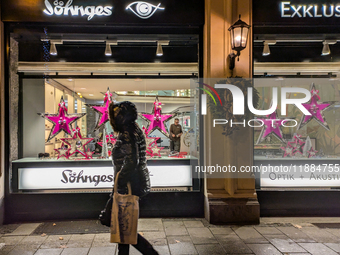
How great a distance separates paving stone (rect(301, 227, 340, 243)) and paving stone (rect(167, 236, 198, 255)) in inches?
83.2

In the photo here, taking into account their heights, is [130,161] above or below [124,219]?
above

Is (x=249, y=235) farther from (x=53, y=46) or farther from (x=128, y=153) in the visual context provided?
(x=53, y=46)

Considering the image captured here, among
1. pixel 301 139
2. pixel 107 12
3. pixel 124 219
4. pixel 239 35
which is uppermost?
pixel 107 12

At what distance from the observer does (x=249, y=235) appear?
4.00m

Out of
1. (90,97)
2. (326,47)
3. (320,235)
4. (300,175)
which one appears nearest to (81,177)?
(90,97)

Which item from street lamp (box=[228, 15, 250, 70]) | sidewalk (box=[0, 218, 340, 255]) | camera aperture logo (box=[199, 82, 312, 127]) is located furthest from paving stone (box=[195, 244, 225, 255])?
street lamp (box=[228, 15, 250, 70])

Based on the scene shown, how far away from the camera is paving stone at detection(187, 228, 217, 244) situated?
3773 millimetres

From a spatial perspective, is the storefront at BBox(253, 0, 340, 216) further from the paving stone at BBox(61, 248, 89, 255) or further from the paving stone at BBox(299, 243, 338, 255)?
the paving stone at BBox(61, 248, 89, 255)

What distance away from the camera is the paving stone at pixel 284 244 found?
3504 millimetres

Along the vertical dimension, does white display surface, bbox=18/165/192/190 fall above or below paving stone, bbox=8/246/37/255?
above

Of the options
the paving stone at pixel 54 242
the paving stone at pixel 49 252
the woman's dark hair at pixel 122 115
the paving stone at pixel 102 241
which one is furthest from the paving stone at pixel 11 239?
the woman's dark hair at pixel 122 115

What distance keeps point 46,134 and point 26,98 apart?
93 centimetres

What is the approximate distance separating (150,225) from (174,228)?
1.57 feet

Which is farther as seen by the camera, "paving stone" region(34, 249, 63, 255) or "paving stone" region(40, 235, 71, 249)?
"paving stone" region(40, 235, 71, 249)
